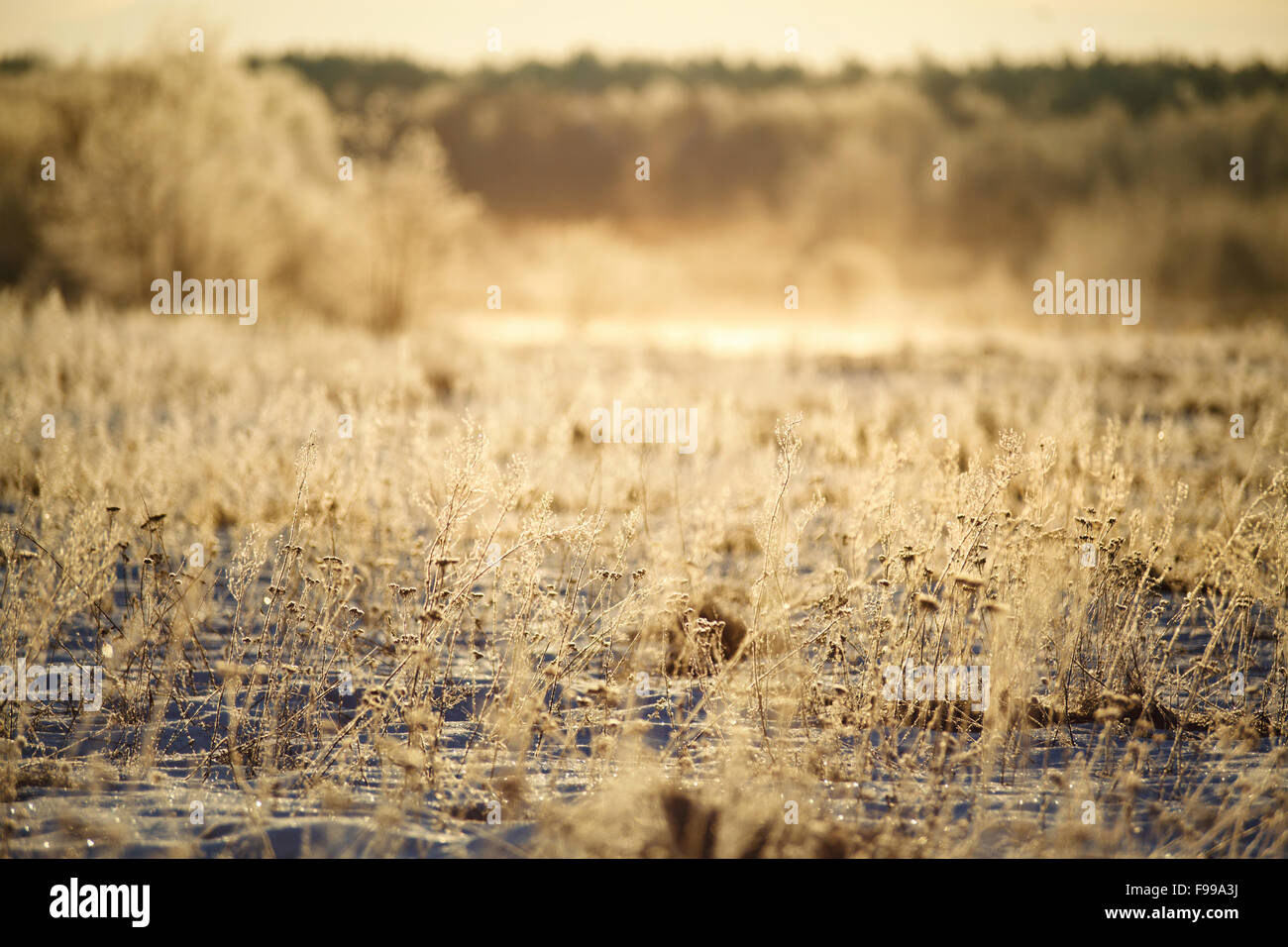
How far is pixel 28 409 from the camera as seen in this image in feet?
19.2

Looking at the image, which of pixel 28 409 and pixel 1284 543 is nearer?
pixel 1284 543

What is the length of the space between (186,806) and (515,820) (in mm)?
1036

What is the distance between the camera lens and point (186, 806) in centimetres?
280

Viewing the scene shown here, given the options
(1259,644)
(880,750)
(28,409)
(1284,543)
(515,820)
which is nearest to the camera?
(515,820)

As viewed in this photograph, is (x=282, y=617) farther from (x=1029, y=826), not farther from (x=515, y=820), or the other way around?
(x=1029, y=826)

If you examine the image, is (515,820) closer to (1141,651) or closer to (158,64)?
(1141,651)

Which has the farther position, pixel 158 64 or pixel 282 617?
pixel 158 64

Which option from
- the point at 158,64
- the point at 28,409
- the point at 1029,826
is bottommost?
the point at 1029,826
